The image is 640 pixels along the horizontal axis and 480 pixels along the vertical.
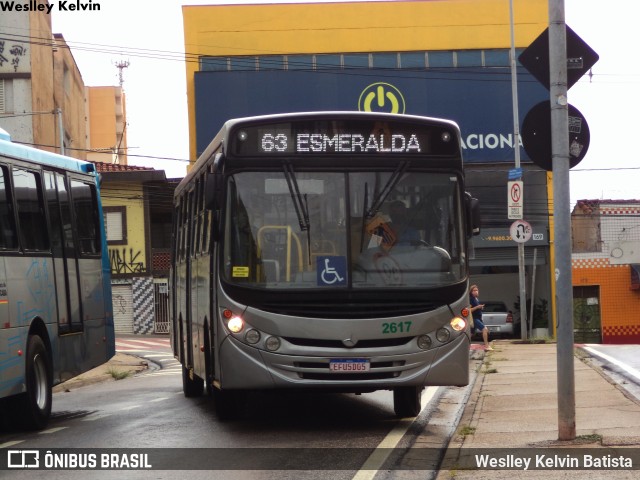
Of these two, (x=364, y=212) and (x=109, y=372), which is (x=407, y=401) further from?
(x=109, y=372)

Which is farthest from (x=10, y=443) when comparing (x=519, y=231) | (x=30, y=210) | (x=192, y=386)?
(x=519, y=231)

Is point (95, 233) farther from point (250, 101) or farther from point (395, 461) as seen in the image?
point (250, 101)

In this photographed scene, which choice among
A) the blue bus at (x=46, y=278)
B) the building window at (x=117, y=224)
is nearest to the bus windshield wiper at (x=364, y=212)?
the blue bus at (x=46, y=278)

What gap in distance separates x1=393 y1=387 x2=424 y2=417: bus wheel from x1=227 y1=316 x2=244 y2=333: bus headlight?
2080 millimetres

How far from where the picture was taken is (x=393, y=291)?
449 inches

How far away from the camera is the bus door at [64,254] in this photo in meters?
14.1

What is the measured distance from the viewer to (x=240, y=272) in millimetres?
11453

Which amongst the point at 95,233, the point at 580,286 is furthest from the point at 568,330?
the point at 580,286

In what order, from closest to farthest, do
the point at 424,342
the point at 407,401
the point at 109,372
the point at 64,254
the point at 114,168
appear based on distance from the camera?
the point at 424,342, the point at 407,401, the point at 64,254, the point at 109,372, the point at 114,168

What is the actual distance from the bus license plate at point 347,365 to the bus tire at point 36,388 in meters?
3.47

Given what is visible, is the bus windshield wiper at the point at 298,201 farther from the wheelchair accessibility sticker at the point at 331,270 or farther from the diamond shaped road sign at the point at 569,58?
the diamond shaped road sign at the point at 569,58

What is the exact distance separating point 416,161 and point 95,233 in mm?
6082

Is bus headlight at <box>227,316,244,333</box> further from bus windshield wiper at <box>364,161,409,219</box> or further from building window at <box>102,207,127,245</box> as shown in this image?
building window at <box>102,207,127,245</box>

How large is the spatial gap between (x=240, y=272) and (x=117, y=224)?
1632 inches
